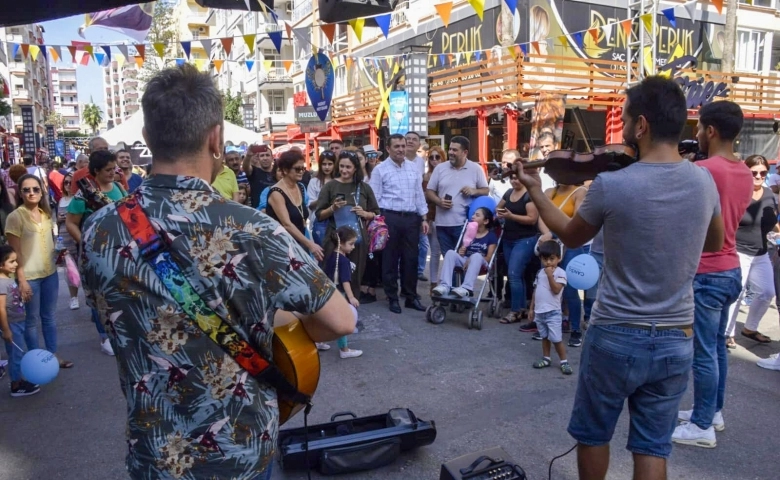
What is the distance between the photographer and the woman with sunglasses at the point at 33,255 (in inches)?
177

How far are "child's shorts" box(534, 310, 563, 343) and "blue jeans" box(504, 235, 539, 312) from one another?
1356 mm

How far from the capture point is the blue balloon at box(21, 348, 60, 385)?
395 cm

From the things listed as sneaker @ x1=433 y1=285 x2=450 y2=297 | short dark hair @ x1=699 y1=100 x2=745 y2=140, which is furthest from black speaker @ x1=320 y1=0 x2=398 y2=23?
short dark hair @ x1=699 y1=100 x2=745 y2=140

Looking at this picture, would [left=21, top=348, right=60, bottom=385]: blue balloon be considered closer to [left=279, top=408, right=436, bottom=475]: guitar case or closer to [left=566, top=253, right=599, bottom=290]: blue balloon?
[left=279, top=408, right=436, bottom=475]: guitar case

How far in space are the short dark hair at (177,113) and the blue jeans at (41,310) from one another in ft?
12.5

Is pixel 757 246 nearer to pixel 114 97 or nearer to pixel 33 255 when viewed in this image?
pixel 33 255

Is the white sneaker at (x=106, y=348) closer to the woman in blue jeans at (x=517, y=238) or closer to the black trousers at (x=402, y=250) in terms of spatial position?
the black trousers at (x=402, y=250)

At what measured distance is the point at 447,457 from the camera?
3.42 metres

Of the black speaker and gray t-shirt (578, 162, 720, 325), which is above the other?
the black speaker

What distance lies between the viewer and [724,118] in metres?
3.10

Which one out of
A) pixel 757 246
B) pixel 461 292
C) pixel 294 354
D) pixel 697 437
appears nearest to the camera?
pixel 294 354

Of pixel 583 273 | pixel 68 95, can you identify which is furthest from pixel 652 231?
pixel 68 95

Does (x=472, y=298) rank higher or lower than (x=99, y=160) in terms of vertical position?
lower

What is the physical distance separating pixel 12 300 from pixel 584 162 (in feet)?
13.4
